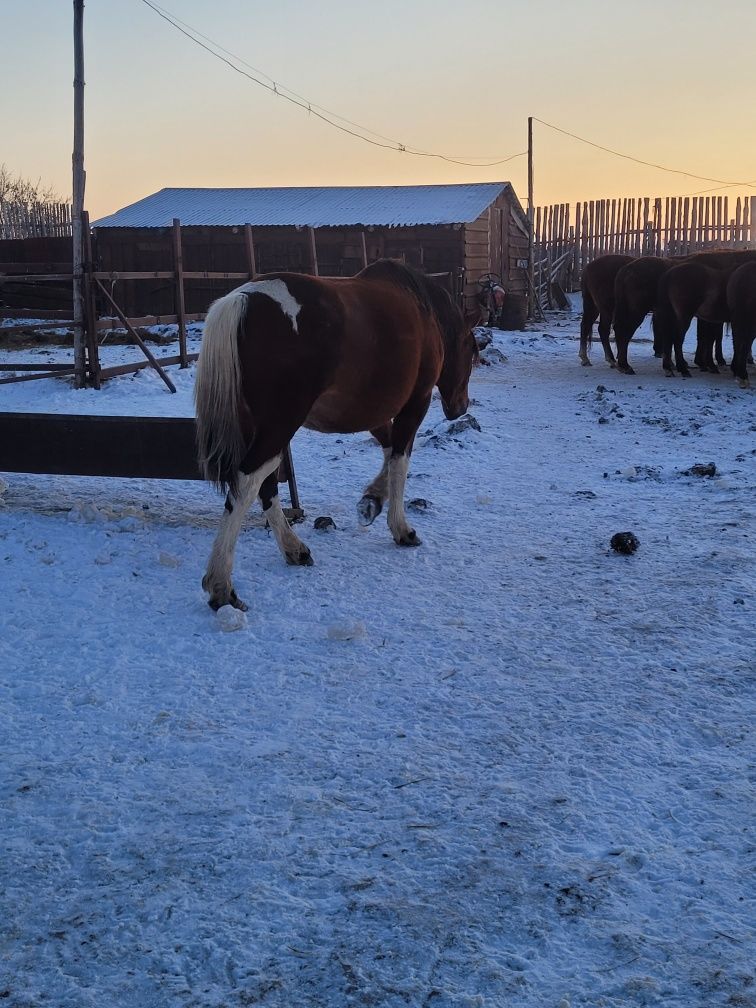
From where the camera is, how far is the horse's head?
6.13 m

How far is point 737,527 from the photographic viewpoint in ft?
18.8

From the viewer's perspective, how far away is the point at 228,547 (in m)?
4.43

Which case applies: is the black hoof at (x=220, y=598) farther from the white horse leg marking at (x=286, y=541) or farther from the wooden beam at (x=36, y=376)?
the wooden beam at (x=36, y=376)

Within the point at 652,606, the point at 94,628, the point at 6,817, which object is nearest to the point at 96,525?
the point at 94,628

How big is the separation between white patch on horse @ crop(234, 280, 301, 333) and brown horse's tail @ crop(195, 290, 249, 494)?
3.2 inches

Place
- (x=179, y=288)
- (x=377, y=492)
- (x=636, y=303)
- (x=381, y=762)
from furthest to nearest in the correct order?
(x=636, y=303) < (x=179, y=288) < (x=377, y=492) < (x=381, y=762)

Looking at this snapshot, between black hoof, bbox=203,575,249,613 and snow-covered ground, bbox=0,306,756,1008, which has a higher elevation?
black hoof, bbox=203,575,249,613

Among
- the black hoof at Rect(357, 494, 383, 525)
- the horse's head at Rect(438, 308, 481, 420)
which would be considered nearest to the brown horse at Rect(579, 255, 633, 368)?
the horse's head at Rect(438, 308, 481, 420)

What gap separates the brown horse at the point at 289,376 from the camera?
438 centimetres

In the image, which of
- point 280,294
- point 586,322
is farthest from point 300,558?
point 586,322

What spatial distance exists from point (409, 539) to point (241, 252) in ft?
64.9

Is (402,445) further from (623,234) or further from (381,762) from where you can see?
(623,234)

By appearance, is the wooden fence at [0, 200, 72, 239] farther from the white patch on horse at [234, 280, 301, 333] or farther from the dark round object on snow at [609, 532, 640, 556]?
the dark round object on snow at [609, 532, 640, 556]

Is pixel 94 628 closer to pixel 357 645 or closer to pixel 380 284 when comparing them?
pixel 357 645
